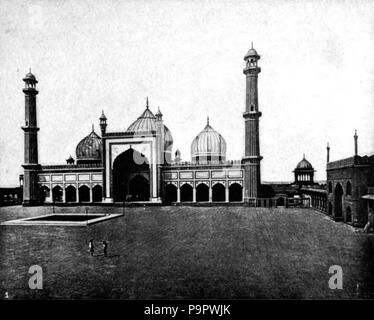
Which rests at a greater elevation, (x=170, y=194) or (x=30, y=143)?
(x=30, y=143)

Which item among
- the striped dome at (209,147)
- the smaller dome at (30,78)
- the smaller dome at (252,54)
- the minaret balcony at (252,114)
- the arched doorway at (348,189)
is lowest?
the arched doorway at (348,189)

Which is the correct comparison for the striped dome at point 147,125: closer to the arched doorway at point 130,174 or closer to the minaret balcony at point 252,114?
the arched doorway at point 130,174

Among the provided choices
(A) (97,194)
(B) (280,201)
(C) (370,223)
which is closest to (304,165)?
(B) (280,201)

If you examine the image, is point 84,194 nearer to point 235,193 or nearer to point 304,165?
point 235,193

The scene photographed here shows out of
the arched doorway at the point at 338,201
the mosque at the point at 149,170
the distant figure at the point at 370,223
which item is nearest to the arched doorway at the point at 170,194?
the mosque at the point at 149,170

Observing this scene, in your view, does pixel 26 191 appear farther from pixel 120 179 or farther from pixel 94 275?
pixel 94 275

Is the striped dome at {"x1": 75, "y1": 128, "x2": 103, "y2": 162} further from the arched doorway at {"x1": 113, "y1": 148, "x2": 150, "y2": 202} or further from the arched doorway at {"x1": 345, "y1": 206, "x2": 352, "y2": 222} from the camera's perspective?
the arched doorway at {"x1": 345, "y1": 206, "x2": 352, "y2": 222}

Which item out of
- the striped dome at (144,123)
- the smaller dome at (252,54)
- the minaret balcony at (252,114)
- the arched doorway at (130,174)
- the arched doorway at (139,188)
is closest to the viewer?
the smaller dome at (252,54)

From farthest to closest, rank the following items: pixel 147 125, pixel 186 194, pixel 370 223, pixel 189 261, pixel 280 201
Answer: pixel 147 125 < pixel 186 194 < pixel 280 201 < pixel 370 223 < pixel 189 261
